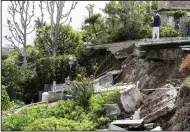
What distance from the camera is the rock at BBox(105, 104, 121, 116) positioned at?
33.5 feet

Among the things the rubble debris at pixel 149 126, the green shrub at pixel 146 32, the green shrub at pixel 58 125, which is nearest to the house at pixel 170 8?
the green shrub at pixel 146 32

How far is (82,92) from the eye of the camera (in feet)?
38.4

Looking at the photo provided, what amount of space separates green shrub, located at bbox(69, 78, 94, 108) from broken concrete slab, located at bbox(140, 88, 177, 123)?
203 centimetres

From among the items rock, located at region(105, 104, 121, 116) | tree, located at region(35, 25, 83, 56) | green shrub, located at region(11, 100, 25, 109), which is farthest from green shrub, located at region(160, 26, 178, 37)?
rock, located at region(105, 104, 121, 116)

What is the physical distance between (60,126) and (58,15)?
41.7 ft

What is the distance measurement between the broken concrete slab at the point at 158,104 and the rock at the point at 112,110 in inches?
24.6

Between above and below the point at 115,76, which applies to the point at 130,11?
above

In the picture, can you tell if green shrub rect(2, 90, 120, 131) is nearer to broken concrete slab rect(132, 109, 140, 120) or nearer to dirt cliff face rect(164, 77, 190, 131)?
broken concrete slab rect(132, 109, 140, 120)

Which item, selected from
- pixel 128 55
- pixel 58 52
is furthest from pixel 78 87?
pixel 58 52

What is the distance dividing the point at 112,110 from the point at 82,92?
1.66 m

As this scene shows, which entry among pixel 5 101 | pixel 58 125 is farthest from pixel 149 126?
pixel 5 101

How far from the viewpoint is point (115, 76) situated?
50.0ft

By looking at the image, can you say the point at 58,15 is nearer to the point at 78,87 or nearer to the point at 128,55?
the point at 128,55

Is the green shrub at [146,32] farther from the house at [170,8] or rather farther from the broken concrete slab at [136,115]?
the broken concrete slab at [136,115]
